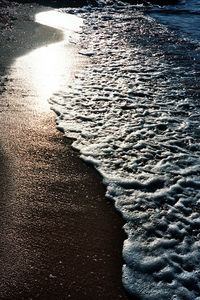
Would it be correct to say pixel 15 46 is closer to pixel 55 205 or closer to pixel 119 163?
pixel 119 163

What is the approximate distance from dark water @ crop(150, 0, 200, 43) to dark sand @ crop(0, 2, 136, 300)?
7235 millimetres

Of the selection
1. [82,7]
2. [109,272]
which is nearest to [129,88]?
[109,272]

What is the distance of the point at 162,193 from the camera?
2.97m

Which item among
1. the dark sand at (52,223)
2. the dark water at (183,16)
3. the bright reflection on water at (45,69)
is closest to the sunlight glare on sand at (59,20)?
the bright reflection on water at (45,69)

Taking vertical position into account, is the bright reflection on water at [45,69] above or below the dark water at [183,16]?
below

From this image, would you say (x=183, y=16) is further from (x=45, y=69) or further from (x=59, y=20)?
(x=45, y=69)

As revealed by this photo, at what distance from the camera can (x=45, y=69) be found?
569 centimetres

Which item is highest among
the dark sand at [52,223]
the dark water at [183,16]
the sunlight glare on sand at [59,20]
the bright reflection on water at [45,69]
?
the dark water at [183,16]

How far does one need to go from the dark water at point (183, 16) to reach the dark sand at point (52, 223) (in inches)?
285

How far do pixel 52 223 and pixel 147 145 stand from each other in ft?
5.94

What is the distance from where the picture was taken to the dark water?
9.70 meters

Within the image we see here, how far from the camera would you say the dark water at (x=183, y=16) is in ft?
31.8

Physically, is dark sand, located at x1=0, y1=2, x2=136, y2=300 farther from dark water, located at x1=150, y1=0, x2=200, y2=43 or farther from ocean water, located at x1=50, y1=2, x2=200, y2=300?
dark water, located at x1=150, y1=0, x2=200, y2=43

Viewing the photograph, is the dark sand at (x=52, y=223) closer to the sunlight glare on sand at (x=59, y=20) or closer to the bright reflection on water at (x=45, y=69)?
the bright reflection on water at (x=45, y=69)
